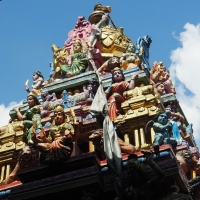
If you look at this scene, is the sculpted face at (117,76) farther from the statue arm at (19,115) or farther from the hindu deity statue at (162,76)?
the statue arm at (19,115)

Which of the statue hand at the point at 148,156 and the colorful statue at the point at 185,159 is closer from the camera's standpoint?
the statue hand at the point at 148,156

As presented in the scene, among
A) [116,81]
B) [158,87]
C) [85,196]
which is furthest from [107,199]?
[158,87]

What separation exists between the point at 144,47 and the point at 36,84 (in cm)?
427

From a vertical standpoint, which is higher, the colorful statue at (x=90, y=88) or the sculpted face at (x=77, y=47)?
the sculpted face at (x=77, y=47)

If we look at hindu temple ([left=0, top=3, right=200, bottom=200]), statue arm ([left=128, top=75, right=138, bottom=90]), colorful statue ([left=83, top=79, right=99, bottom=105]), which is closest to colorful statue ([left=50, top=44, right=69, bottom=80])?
hindu temple ([left=0, top=3, right=200, bottom=200])

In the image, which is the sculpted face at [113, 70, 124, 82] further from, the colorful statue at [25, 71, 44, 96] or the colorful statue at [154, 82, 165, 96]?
the colorful statue at [25, 71, 44, 96]

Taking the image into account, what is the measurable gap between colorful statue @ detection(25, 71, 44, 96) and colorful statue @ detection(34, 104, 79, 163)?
4.38 meters

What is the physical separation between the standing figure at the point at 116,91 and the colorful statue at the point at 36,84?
3.46 metres

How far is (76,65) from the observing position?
18781 millimetres

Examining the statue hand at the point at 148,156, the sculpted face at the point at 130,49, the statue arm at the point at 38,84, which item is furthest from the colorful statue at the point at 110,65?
the statue hand at the point at 148,156

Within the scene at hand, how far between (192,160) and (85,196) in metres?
3.55

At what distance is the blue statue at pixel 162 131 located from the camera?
45.4ft

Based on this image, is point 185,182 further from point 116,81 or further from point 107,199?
point 116,81

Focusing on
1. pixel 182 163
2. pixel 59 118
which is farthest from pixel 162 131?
pixel 59 118
